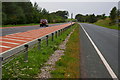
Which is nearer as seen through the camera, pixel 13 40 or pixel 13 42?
pixel 13 42

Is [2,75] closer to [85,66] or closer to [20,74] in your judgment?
[20,74]

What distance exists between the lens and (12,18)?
141 feet

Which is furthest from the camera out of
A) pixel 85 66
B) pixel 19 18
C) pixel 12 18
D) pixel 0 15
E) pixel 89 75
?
pixel 19 18

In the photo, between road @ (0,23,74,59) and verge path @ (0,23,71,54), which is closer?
road @ (0,23,74,59)

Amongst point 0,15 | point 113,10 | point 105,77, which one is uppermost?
point 113,10

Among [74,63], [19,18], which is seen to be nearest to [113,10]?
[19,18]

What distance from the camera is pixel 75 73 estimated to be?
5.21 metres

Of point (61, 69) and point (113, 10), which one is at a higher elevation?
point (113, 10)

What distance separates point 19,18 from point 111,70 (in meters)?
44.8

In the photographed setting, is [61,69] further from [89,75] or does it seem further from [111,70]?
[111,70]

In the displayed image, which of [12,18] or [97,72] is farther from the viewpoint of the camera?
[12,18]

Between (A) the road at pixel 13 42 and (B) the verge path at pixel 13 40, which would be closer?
(A) the road at pixel 13 42

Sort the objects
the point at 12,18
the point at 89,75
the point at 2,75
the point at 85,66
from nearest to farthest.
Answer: the point at 2,75
the point at 89,75
the point at 85,66
the point at 12,18

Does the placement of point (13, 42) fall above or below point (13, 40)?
below
